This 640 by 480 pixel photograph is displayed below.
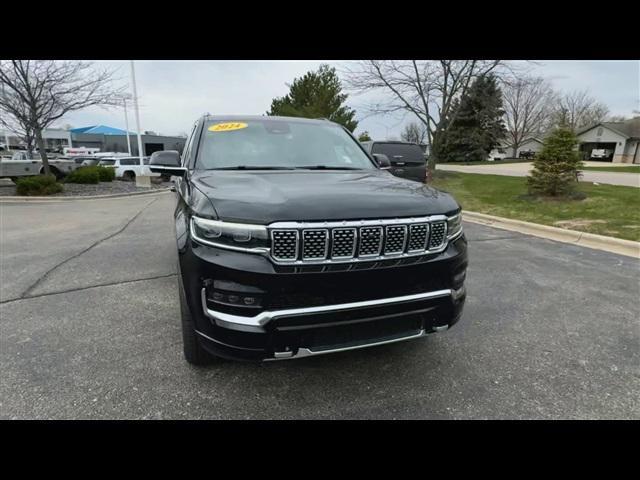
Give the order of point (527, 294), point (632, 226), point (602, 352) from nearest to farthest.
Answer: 1. point (602, 352)
2. point (527, 294)
3. point (632, 226)

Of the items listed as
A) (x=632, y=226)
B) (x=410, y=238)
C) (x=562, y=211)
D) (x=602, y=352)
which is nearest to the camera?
(x=410, y=238)

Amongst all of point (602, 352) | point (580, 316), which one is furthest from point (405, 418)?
point (580, 316)

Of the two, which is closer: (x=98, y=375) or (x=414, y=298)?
(x=414, y=298)

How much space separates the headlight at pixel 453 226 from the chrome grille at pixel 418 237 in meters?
0.23

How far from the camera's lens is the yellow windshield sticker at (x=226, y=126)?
3350 mm

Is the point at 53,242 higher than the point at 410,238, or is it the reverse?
the point at 410,238

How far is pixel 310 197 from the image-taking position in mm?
2080

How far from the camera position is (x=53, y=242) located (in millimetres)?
6387

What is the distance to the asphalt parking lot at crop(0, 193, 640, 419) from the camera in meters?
2.28

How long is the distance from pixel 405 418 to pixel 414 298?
74 cm

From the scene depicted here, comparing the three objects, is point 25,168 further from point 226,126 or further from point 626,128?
point 626,128

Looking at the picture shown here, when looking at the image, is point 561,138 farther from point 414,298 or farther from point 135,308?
point 135,308

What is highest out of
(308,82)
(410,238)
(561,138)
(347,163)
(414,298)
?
(308,82)

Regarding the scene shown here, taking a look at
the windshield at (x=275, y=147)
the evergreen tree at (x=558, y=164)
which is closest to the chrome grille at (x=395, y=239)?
the windshield at (x=275, y=147)
